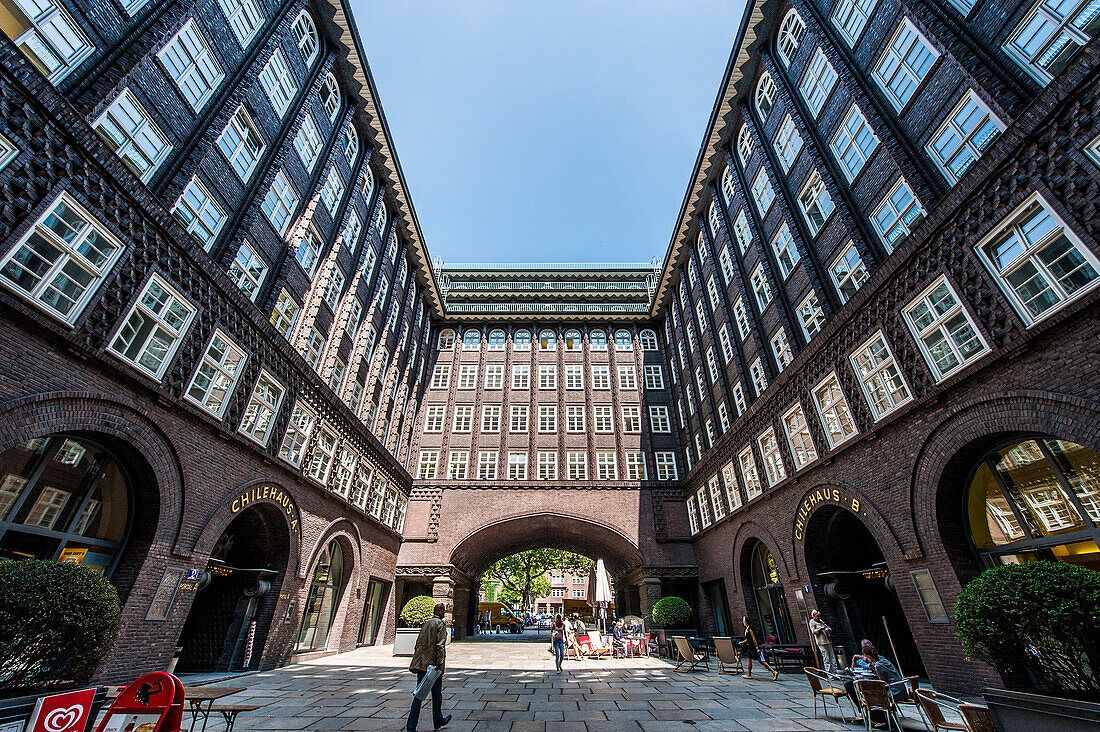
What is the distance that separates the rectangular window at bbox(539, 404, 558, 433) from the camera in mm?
33156

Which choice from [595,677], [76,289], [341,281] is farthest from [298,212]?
[595,677]

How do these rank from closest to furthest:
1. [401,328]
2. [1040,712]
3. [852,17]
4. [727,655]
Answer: [1040,712] < [727,655] < [852,17] < [401,328]

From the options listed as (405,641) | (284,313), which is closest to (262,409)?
(284,313)

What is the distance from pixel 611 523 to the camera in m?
29.3

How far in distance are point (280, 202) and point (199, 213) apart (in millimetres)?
4315

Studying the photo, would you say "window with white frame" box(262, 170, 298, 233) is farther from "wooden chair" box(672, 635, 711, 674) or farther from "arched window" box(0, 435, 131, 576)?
"wooden chair" box(672, 635, 711, 674)

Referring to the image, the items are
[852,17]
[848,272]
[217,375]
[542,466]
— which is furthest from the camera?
[542,466]

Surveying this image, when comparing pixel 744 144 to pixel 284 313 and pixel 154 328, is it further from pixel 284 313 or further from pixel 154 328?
pixel 154 328

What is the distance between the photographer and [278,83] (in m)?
18.0

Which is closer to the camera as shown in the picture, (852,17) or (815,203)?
(852,17)

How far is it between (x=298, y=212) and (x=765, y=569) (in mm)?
25221

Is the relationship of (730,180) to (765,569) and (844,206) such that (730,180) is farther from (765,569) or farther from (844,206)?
(765,569)

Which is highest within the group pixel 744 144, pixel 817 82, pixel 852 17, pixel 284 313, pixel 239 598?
pixel 744 144

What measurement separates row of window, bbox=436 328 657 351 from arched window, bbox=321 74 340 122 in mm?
17891
